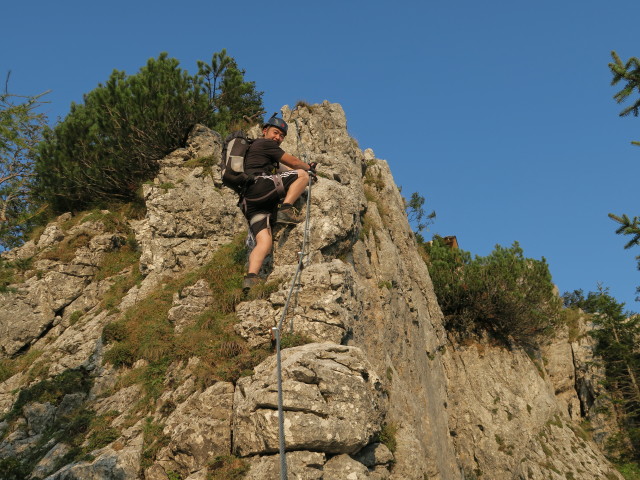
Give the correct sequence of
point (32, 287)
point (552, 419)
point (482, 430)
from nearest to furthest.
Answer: point (32, 287) < point (482, 430) < point (552, 419)

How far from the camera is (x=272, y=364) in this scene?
826 centimetres

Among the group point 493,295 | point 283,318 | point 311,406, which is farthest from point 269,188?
point 493,295

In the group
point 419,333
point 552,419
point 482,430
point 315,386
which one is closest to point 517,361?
point 552,419

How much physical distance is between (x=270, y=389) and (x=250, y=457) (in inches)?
36.2

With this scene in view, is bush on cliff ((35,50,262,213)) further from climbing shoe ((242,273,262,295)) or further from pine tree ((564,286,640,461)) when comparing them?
pine tree ((564,286,640,461))

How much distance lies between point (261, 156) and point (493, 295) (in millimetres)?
17091

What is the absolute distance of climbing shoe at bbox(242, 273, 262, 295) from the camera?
10.7m

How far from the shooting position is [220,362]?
9.19 metres

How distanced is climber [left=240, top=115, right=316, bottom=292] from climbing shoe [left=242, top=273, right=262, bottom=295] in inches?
9.1

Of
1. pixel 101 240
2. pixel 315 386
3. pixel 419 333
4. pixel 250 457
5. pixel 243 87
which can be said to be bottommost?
pixel 250 457

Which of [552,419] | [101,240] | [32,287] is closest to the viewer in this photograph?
[32,287]

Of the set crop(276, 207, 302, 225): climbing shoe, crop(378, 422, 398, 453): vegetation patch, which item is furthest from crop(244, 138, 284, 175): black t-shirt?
crop(378, 422, 398, 453): vegetation patch

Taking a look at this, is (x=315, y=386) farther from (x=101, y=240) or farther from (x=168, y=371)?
(x=101, y=240)

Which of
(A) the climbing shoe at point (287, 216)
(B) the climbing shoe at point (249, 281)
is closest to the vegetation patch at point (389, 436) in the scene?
(B) the climbing shoe at point (249, 281)
